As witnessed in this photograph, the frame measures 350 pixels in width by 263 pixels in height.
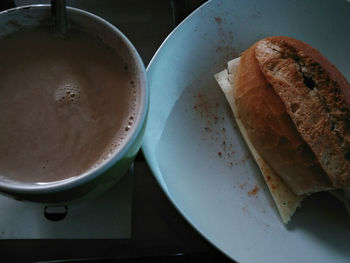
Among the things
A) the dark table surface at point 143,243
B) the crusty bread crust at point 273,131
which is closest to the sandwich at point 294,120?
the crusty bread crust at point 273,131

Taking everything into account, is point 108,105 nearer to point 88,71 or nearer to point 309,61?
point 88,71

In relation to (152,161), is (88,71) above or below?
above

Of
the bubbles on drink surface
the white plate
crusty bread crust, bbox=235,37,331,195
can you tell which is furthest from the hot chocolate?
crusty bread crust, bbox=235,37,331,195

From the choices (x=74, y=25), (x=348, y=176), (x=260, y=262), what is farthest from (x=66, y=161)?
(x=348, y=176)

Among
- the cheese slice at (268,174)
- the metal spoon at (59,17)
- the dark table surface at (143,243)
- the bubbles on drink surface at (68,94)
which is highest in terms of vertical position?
the metal spoon at (59,17)

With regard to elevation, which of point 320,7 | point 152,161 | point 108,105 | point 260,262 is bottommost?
point 260,262

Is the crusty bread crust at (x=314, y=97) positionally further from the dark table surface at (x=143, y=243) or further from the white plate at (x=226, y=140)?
the dark table surface at (x=143, y=243)
